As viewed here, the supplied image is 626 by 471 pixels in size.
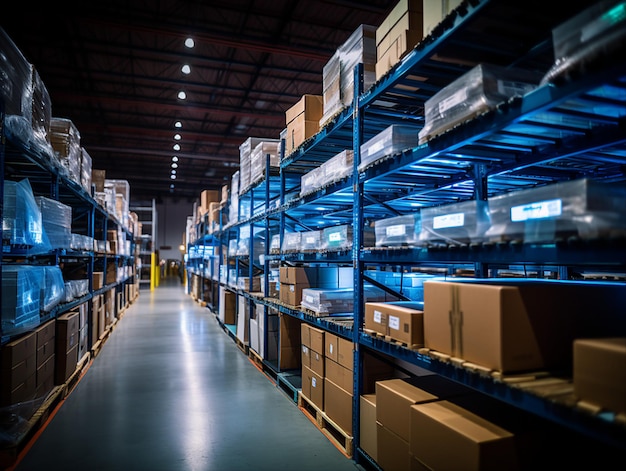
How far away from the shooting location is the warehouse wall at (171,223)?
3535 cm

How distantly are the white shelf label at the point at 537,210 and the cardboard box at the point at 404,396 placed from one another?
1.29 meters

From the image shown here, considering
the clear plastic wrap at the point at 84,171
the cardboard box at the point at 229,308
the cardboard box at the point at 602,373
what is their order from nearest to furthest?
A: 1. the cardboard box at the point at 602,373
2. the clear plastic wrap at the point at 84,171
3. the cardboard box at the point at 229,308

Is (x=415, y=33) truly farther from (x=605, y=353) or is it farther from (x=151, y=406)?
(x=151, y=406)

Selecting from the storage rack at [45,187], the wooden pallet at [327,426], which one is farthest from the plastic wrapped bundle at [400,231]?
the storage rack at [45,187]

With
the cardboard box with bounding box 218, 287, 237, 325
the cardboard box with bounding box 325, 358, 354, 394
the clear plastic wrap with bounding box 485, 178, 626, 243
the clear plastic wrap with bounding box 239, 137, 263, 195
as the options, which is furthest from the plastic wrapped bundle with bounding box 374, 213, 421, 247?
the cardboard box with bounding box 218, 287, 237, 325

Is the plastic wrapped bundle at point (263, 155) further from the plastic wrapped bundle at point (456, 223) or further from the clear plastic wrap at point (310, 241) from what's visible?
the plastic wrapped bundle at point (456, 223)

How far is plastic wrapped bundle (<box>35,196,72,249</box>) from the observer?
4457mm

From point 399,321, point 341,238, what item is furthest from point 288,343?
point 399,321

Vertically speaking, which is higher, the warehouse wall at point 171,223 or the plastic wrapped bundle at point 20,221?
the warehouse wall at point 171,223

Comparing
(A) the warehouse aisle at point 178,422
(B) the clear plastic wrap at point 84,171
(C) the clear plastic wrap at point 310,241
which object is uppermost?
(B) the clear plastic wrap at point 84,171

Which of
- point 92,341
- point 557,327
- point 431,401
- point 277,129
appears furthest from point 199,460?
point 277,129

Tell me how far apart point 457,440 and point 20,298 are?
3650 millimetres

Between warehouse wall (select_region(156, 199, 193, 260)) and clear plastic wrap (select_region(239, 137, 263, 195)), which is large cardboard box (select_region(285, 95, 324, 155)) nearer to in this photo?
clear plastic wrap (select_region(239, 137, 263, 195))

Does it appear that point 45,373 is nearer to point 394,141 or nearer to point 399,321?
point 399,321
